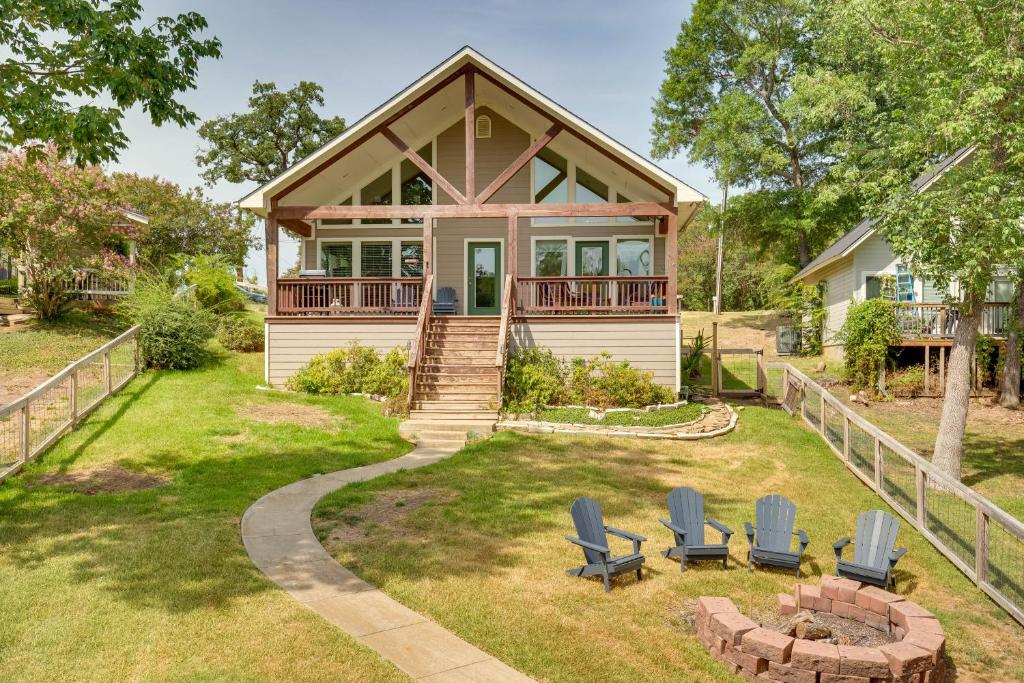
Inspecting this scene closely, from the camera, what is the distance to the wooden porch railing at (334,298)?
1734 cm

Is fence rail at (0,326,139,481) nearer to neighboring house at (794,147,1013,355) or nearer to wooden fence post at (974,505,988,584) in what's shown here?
wooden fence post at (974,505,988,584)

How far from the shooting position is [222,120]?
4081 centimetres

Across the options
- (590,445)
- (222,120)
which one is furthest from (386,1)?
(222,120)

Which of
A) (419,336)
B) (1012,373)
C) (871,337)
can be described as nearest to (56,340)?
(419,336)

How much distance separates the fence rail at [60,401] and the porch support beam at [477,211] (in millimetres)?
5036

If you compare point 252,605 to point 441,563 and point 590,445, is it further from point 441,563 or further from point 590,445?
point 590,445

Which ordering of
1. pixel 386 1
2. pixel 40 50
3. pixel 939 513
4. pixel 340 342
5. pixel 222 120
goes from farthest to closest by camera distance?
pixel 222 120 → pixel 386 1 → pixel 340 342 → pixel 40 50 → pixel 939 513

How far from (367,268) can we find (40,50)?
1056cm

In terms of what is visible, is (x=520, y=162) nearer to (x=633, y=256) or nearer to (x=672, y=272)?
(x=672, y=272)

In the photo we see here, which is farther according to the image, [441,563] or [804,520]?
[804,520]

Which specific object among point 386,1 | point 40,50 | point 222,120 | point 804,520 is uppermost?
point 222,120

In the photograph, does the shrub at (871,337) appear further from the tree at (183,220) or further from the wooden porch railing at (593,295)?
the tree at (183,220)

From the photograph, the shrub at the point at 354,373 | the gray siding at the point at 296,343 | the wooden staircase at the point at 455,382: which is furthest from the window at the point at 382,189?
the shrub at the point at 354,373

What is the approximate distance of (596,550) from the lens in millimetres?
6746
